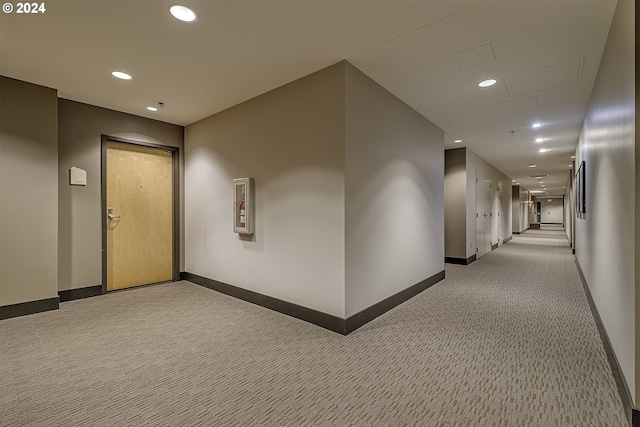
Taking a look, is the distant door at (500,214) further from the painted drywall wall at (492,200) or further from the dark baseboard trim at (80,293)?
the dark baseboard trim at (80,293)

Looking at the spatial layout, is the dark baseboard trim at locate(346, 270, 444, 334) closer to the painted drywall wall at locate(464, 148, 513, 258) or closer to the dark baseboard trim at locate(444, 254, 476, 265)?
the dark baseboard trim at locate(444, 254, 476, 265)

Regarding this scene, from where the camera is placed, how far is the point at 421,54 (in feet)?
9.08

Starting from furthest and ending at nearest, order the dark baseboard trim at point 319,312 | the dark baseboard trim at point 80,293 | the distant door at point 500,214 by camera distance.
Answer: the distant door at point 500,214 < the dark baseboard trim at point 80,293 < the dark baseboard trim at point 319,312

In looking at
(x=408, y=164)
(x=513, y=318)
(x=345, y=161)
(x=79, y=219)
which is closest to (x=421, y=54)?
(x=345, y=161)

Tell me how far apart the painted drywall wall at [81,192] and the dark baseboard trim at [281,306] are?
149cm

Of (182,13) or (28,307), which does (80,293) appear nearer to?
(28,307)

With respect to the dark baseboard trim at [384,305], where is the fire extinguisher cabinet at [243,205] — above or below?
above

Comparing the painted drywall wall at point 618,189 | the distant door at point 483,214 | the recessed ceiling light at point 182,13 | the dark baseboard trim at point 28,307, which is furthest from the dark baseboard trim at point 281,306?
the distant door at point 483,214

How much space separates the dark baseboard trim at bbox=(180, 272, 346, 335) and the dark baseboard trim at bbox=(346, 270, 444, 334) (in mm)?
156

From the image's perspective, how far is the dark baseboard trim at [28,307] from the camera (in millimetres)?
3253

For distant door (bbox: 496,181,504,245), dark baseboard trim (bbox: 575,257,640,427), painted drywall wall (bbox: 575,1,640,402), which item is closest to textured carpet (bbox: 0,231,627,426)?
dark baseboard trim (bbox: 575,257,640,427)

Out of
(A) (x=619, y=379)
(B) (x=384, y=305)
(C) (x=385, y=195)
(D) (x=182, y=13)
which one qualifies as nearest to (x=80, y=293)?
(D) (x=182, y=13)

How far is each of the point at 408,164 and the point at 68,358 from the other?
4075 millimetres

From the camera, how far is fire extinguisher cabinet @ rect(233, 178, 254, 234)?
3.78 m
